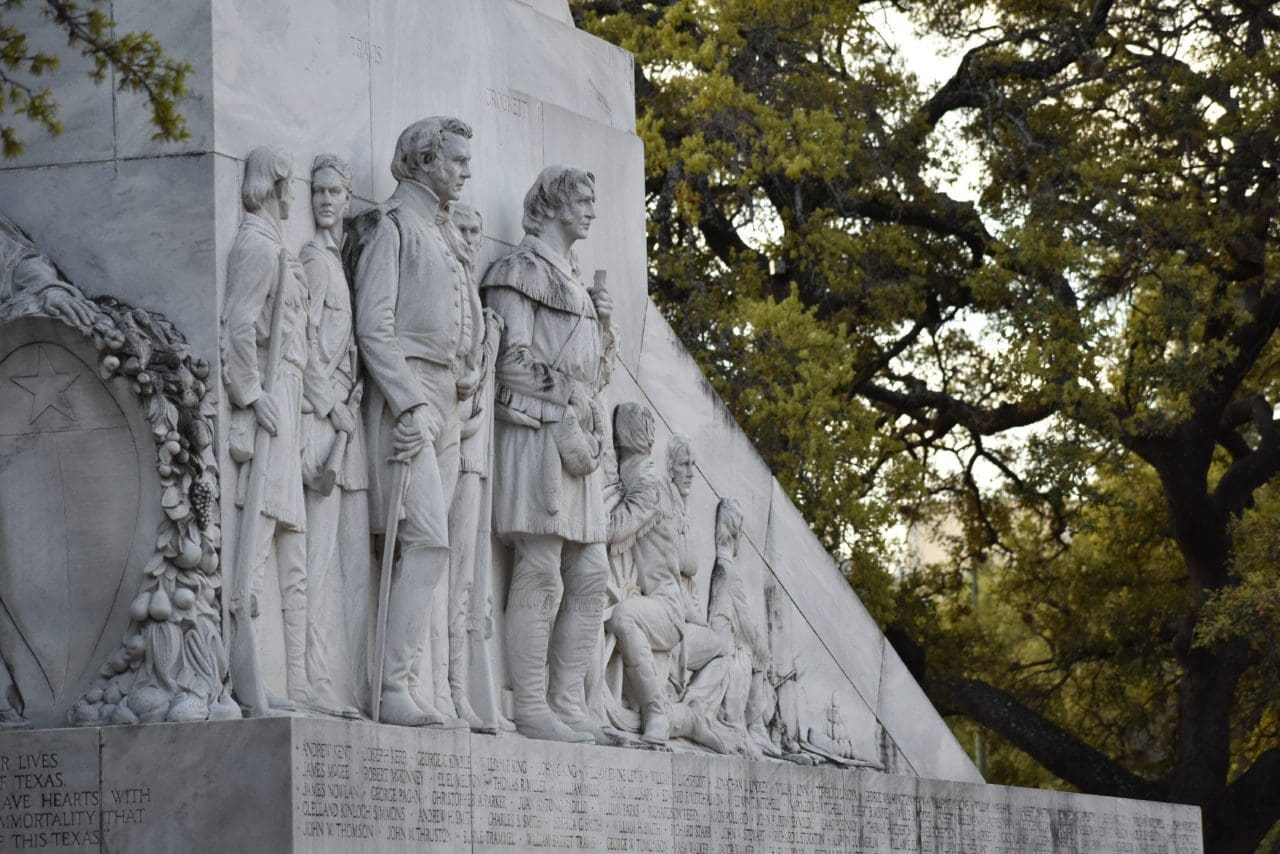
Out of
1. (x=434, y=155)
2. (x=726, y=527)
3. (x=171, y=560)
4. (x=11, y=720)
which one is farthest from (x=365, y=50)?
(x=726, y=527)

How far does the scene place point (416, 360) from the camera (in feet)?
40.6

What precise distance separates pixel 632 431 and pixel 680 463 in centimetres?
61

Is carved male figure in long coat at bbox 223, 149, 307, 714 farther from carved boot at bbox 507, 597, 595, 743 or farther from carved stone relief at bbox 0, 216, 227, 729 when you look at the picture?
carved boot at bbox 507, 597, 595, 743

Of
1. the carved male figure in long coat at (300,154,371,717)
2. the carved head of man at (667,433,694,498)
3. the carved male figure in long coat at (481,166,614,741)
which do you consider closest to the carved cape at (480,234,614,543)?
the carved male figure in long coat at (481,166,614,741)

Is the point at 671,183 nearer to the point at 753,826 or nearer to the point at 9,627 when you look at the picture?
the point at 753,826

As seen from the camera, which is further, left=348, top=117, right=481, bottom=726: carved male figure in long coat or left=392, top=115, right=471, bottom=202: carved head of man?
left=392, top=115, right=471, bottom=202: carved head of man

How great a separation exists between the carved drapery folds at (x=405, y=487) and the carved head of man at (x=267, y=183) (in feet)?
0.04

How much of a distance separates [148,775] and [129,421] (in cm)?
163

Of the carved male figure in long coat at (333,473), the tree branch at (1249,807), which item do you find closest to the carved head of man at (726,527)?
the carved male figure in long coat at (333,473)

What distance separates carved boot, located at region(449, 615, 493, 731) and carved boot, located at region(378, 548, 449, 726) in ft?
1.20

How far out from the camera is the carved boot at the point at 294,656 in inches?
452

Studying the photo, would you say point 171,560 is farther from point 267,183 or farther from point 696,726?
point 696,726

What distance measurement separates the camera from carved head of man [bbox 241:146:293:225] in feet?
38.3

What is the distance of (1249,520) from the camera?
23.5 metres
